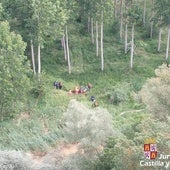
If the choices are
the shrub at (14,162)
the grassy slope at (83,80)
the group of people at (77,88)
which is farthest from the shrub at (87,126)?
the group of people at (77,88)

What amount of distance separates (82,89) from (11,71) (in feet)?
30.4

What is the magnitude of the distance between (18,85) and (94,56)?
1467 centimetres

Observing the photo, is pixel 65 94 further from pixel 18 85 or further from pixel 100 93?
pixel 18 85

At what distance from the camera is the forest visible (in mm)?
32938

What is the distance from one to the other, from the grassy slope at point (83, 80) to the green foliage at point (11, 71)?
190cm

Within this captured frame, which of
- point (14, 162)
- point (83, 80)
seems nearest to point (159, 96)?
point (14, 162)

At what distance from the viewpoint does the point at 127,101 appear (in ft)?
159

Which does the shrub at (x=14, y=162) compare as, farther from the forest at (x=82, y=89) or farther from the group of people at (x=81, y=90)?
the group of people at (x=81, y=90)

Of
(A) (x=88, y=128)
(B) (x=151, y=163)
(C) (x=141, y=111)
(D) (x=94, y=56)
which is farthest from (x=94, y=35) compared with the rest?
(B) (x=151, y=163)

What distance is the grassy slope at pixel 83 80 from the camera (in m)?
41.8

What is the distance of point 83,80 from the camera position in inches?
2015
